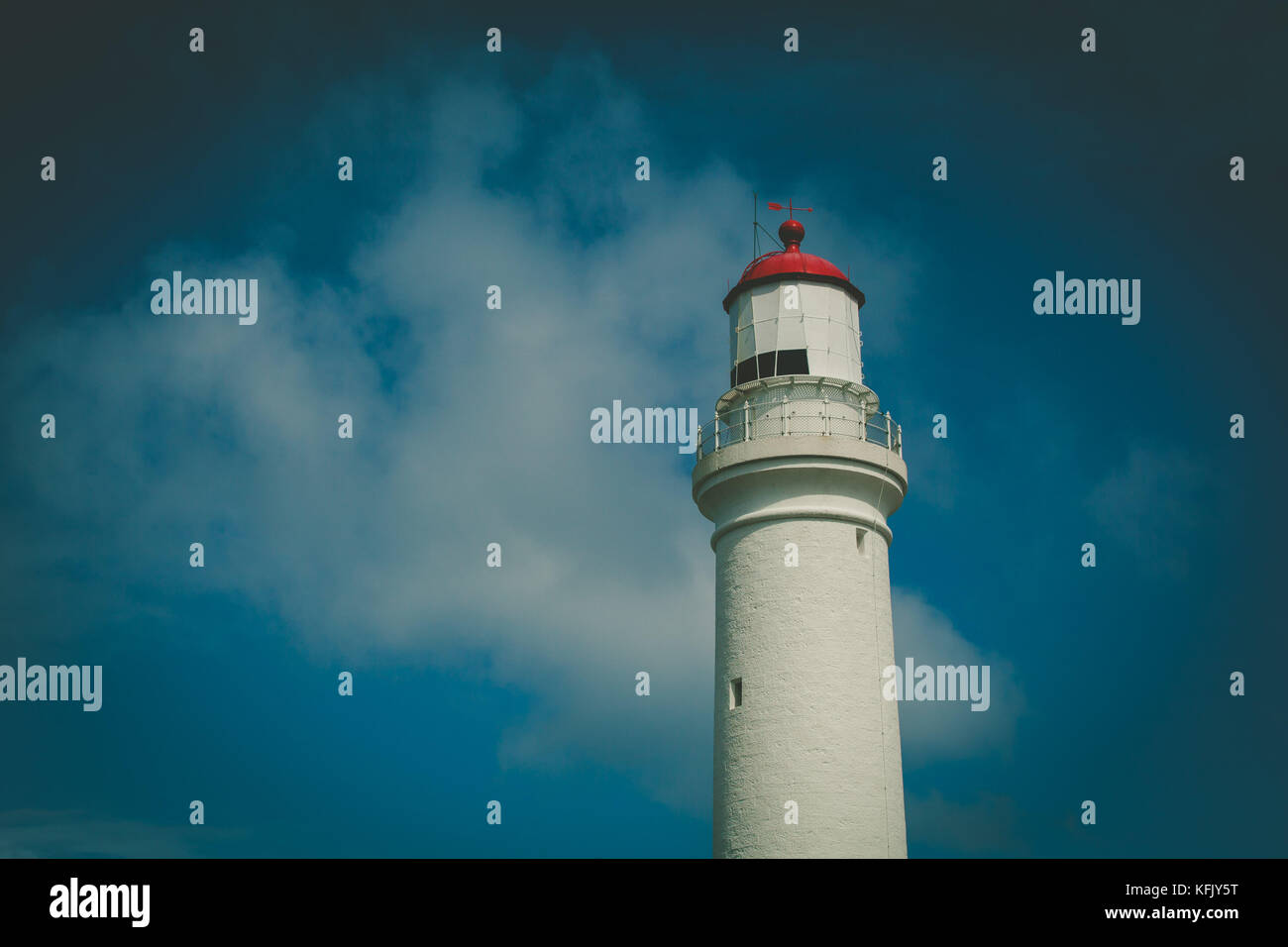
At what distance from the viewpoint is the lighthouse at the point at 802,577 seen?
25.6m

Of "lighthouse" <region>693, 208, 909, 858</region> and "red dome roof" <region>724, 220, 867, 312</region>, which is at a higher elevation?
"red dome roof" <region>724, 220, 867, 312</region>

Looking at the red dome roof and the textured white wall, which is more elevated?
the red dome roof

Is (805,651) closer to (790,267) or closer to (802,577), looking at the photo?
(802,577)

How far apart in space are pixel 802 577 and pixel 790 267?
21.9 ft

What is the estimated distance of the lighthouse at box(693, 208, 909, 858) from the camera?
2556cm

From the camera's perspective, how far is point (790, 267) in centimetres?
2878

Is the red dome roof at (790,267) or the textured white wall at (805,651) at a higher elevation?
the red dome roof at (790,267)

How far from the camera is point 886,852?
25.6 meters

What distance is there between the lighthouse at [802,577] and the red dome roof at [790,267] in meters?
0.05

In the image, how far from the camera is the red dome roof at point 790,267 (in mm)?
28703

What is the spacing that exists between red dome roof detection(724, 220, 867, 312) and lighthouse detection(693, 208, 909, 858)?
46 mm
